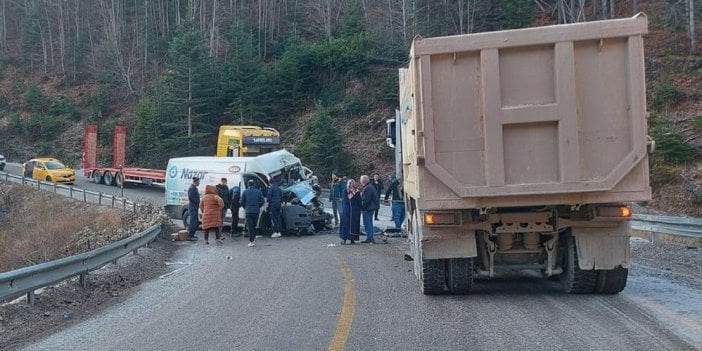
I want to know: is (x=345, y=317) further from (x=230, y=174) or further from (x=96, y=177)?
(x=96, y=177)

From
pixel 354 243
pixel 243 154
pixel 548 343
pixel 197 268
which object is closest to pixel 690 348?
pixel 548 343

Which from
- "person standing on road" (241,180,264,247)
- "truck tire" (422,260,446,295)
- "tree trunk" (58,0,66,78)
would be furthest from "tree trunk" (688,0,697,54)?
"tree trunk" (58,0,66,78)

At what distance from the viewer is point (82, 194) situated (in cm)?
3262

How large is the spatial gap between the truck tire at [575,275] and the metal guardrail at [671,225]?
5.54 meters

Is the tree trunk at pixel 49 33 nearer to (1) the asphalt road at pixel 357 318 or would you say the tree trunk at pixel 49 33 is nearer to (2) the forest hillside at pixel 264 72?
(2) the forest hillside at pixel 264 72

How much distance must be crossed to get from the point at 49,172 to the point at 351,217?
28594 millimetres

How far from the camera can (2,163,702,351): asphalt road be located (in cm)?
673

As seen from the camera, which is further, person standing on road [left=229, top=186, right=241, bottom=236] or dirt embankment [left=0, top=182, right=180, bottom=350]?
person standing on road [left=229, top=186, right=241, bottom=236]

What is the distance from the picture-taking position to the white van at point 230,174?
21.5 meters

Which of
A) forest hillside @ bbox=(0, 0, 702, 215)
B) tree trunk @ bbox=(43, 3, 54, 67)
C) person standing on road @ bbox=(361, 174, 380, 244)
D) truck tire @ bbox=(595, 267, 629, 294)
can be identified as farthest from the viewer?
tree trunk @ bbox=(43, 3, 54, 67)

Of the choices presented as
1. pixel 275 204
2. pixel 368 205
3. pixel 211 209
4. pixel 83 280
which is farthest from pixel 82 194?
pixel 83 280

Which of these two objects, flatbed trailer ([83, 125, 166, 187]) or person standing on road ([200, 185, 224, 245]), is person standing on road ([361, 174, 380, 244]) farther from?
flatbed trailer ([83, 125, 166, 187])

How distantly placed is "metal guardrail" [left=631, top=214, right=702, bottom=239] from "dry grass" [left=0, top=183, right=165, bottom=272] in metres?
11.8

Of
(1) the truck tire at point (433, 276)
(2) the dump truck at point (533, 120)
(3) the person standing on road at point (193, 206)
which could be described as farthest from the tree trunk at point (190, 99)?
(2) the dump truck at point (533, 120)
